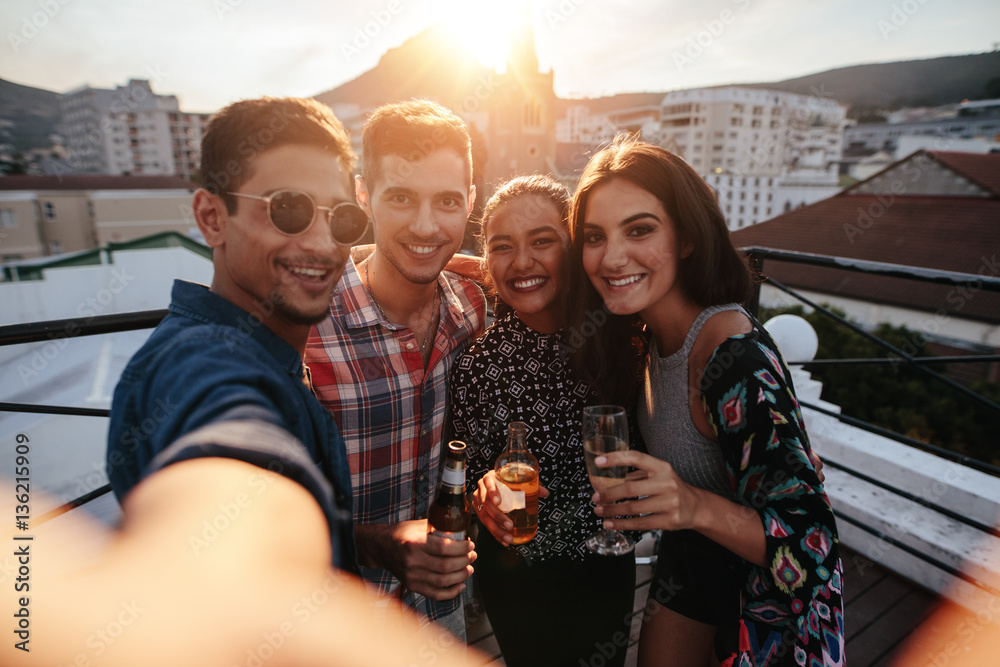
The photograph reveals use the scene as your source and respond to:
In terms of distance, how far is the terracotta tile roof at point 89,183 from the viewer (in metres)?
43.7

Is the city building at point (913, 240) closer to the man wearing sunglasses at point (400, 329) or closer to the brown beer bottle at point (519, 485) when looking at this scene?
the man wearing sunglasses at point (400, 329)

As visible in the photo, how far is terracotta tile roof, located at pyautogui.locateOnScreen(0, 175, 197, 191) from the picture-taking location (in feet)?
143

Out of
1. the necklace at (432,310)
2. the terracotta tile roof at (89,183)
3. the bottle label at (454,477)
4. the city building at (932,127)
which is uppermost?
the city building at (932,127)

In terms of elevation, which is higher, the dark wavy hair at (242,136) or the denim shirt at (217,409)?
the dark wavy hair at (242,136)

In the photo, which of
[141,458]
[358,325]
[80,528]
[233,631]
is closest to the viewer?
[233,631]

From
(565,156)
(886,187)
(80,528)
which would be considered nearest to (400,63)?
(565,156)

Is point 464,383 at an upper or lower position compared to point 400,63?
lower

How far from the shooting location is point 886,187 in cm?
4766

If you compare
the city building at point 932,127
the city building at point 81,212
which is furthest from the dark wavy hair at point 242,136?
the city building at point 932,127

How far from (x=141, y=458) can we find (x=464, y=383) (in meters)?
1.35

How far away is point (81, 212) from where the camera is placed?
1700 inches

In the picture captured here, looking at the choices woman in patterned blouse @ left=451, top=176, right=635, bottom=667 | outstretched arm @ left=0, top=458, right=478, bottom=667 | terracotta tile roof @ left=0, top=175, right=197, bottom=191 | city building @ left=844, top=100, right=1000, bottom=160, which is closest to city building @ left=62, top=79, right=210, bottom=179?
terracotta tile roof @ left=0, top=175, right=197, bottom=191

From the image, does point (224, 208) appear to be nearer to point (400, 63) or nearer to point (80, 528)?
point (80, 528)

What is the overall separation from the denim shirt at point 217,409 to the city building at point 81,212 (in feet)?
155
